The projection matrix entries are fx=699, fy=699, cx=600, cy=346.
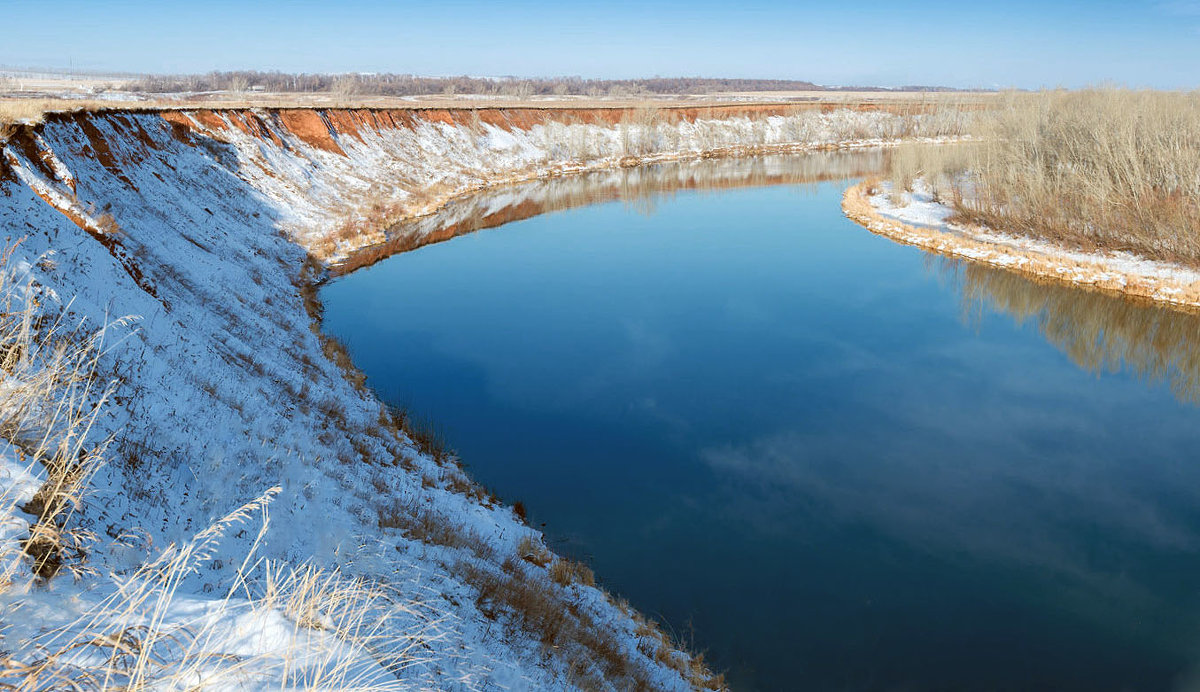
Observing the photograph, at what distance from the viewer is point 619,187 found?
48.0 m

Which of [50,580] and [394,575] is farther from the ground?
[50,580]

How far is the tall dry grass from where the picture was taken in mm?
25797

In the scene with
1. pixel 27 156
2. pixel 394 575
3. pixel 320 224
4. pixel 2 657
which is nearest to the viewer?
pixel 2 657

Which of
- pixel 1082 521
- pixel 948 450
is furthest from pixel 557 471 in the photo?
pixel 1082 521

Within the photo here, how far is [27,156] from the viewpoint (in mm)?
14344

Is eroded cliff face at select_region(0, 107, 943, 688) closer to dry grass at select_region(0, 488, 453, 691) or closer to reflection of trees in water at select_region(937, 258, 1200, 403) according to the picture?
dry grass at select_region(0, 488, 453, 691)

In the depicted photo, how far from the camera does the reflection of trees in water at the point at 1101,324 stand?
59.2ft

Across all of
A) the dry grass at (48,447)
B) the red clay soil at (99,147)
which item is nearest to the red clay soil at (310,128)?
the red clay soil at (99,147)

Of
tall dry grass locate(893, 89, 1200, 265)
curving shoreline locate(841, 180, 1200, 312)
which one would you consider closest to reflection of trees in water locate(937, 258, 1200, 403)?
curving shoreline locate(841, 180, 1200, 312)

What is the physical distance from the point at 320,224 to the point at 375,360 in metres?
14.8

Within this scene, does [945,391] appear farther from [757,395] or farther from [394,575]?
[394,575]

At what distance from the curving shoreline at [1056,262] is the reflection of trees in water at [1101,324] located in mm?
694

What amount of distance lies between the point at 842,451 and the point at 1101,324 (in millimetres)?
13194

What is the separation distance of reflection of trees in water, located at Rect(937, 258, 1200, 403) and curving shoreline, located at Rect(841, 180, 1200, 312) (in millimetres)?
694
